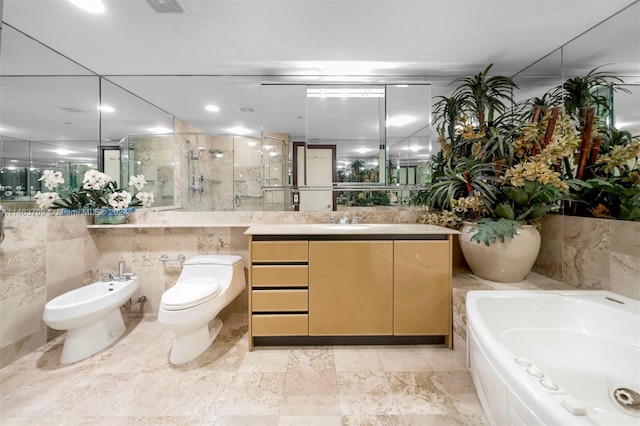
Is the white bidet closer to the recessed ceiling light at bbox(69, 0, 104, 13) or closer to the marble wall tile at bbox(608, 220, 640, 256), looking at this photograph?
the recessed ceiling light at bbox(69, 0, 104, 13)

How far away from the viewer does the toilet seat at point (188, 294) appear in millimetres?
1638

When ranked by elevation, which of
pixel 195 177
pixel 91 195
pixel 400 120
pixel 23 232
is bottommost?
pixel 23 232

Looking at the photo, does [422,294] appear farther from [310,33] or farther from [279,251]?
[310,33]

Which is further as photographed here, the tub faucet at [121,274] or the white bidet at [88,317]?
the tub faucet at [121,274]

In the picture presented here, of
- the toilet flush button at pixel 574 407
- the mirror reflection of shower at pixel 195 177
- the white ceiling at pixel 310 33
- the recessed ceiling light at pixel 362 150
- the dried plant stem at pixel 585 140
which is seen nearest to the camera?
the toilet flush button at pixel 574 407

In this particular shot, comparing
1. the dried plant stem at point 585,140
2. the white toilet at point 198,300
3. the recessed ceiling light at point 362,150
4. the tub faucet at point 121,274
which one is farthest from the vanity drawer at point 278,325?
the dried plant stem at point 585,140

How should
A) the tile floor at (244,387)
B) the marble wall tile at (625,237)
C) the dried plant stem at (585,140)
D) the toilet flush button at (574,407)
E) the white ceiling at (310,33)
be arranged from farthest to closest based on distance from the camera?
the dried plant stem at (585,140)
the white ceiling at (310,33)
the marble wall tile at (625,237)
the tile floor at (244,387)
the toilet flush button at (574,407)

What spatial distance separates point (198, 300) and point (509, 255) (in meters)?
2.23

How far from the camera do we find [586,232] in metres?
1.73

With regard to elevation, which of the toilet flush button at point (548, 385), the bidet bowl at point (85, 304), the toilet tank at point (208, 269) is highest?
the toilet tank at point (208, 269)

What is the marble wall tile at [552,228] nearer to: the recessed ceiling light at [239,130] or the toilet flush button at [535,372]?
the toilet flush button at [535,372]

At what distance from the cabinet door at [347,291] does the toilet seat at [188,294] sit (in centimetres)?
73

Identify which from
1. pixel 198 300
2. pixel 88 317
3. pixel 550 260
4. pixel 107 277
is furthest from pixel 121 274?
pixel 550 260

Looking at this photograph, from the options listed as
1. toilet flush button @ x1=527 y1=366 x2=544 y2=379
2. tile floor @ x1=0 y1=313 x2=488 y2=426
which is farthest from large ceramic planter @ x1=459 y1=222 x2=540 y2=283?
toilet flush button @ x1=527 y1=366 x2=544 y2=379
